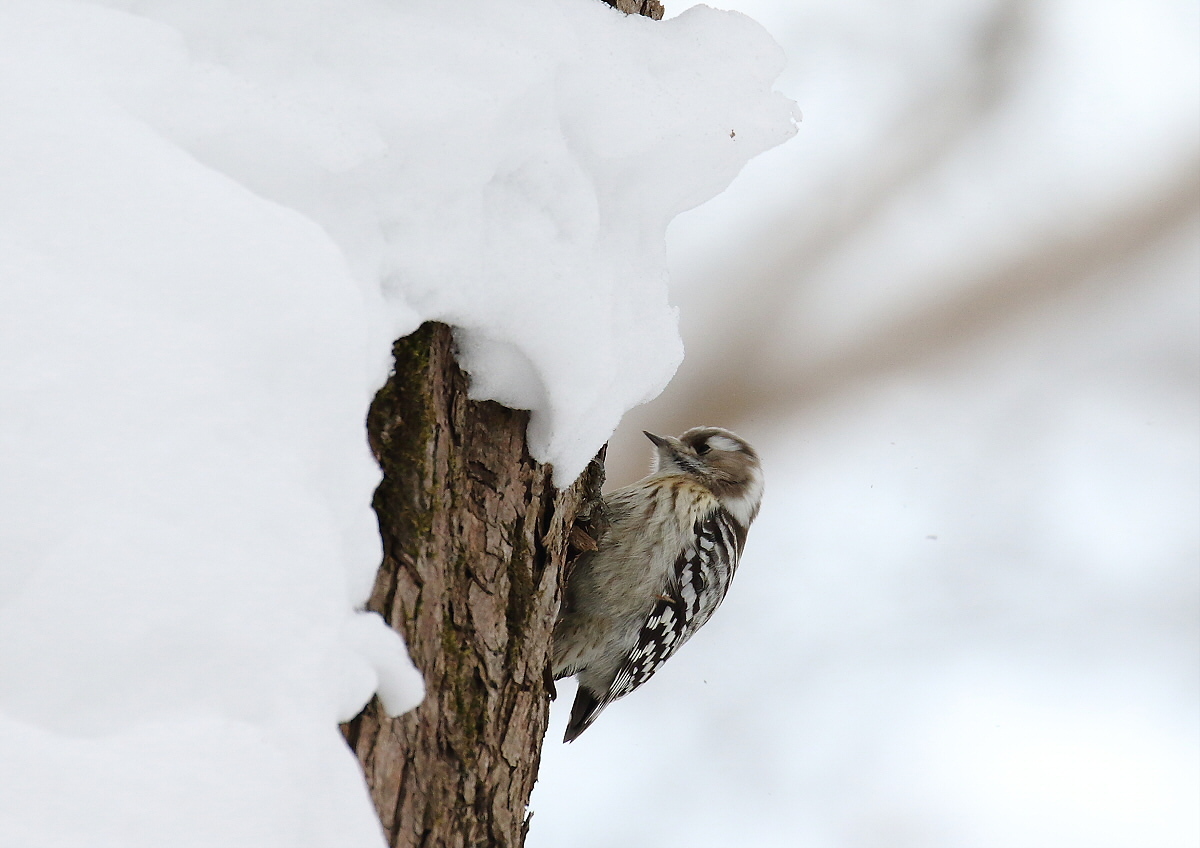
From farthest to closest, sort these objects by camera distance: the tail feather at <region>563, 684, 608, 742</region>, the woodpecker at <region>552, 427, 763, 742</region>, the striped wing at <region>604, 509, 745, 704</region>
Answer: the tail feather at <region>563, 684, 608, 742</region>, the striped wing at <region>604, 509, 745, 704</region>, the woodpecker at <region>552, 427, 763, 742</region>

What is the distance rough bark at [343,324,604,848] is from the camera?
1380 mm

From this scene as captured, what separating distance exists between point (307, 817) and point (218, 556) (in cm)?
26

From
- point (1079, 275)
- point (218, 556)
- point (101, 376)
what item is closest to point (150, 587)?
point (218, 556)

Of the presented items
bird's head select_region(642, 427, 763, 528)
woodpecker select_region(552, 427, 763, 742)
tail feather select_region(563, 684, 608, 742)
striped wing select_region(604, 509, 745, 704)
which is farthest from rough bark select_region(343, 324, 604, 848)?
bird's head select_region(642, 427, 763, 528)

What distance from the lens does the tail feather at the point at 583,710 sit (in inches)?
128

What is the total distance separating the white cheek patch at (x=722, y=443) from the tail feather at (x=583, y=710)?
0.96 metres

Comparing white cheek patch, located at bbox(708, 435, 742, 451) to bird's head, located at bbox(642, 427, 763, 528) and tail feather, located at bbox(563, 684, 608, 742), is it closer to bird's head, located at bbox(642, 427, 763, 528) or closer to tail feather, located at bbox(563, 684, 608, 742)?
bird's head, located at bbox(642, 427, 763, 528)

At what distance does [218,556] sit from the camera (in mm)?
1006

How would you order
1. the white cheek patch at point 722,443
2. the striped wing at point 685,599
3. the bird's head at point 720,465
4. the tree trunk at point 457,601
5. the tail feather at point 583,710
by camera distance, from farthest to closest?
1. the white cheek patch at point 722,443
2. the bird's head at point 720,465
3. the tail feather at point 583,710
4. the striped wing at point 685,599
5. the tree trunk at point 457,601

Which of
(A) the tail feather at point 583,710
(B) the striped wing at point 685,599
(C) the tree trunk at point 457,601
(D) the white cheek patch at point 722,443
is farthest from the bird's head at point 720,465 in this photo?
(C) the tree trunk at point 457,601

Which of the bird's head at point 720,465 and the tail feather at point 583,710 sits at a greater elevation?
the bird's head at point 720,465

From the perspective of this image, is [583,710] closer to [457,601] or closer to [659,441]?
[659,441]

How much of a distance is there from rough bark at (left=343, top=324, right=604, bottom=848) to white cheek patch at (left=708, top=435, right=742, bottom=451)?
1.85m

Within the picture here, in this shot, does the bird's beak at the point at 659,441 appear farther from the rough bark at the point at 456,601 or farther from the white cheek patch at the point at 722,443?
the rough bark at the point at 456,601
